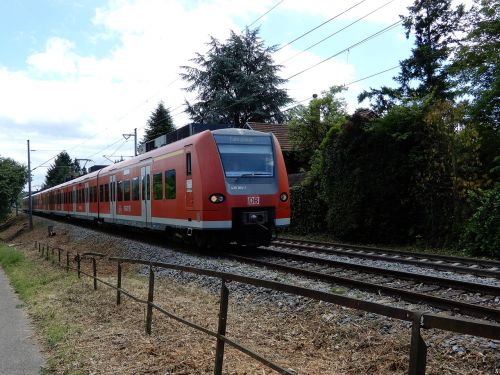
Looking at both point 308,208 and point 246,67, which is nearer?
point 308,208

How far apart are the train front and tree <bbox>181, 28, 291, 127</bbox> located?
27.0 metres

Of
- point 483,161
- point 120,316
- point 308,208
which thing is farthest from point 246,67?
point 120,316

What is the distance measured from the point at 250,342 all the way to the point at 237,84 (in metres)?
36.4

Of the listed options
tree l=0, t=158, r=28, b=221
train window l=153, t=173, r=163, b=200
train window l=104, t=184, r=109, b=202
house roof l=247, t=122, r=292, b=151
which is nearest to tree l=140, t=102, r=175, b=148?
tree l=0, t=158, r=28, b=221

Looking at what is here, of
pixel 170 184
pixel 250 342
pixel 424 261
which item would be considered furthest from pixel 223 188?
pixel 250 342

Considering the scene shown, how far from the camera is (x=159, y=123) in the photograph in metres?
60.5

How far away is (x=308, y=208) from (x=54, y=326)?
15.1 metres

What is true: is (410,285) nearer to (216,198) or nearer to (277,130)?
(216,198)

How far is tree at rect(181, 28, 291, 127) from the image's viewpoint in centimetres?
4012

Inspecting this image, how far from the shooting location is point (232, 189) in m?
12.2

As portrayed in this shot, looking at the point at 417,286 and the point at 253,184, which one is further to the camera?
the point at 253,184

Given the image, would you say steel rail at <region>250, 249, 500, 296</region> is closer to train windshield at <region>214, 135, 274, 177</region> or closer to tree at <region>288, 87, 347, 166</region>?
train windshield at <region>214, 135, 274, 177</region>

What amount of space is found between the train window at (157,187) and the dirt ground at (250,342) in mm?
7178

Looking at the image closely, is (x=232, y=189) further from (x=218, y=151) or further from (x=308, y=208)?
(x=308, y=208)
